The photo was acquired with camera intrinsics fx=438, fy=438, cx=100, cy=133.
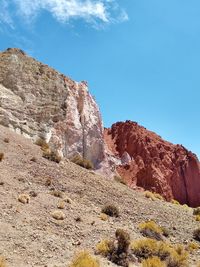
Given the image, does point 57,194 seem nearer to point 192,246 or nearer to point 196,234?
point 192,246

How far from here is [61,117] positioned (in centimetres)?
4269

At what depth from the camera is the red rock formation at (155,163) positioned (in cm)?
6106

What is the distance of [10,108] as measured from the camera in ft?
130

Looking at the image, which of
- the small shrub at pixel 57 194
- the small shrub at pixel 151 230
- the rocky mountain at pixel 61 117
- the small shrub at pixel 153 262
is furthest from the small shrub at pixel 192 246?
the rocky mountain at pixel 61 117

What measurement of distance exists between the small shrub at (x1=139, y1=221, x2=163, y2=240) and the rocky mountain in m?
18.3

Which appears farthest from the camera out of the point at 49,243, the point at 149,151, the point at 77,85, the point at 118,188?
the point at 149,151

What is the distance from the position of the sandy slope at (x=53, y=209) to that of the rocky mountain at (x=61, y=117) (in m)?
5.65

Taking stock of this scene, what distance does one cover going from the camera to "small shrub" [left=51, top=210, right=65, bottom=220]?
19422mm

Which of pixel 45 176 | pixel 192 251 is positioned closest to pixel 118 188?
pixel 45 176

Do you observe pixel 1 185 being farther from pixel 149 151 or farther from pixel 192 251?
pixel 149 151

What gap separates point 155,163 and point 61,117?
2749cm

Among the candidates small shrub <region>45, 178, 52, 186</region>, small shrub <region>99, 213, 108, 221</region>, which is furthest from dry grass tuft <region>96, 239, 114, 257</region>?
small shrub <region>45, 178, 52, 186</region>

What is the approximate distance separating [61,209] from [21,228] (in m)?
4.12

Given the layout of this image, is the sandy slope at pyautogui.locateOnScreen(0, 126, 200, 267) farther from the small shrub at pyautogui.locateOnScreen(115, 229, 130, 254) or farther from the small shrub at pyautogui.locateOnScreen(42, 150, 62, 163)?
the small shrub at pyautogui.locateOnScreen(115, 229, 130, 254)
